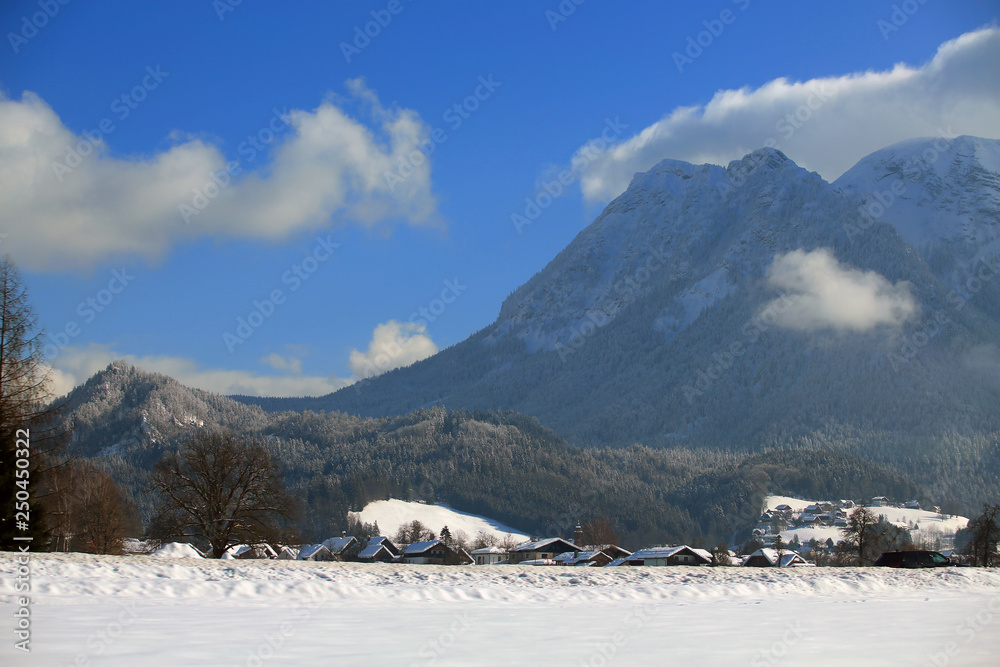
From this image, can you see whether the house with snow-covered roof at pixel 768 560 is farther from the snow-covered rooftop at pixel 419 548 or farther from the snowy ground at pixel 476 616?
the snowy ground at pixel 476 616

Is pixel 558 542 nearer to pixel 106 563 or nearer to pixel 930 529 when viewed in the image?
Result: pixel 106 563

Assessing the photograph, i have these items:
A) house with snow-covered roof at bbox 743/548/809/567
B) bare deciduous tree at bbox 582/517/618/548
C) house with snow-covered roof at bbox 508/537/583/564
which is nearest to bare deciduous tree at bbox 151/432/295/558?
house with snow-covered roof at bbox 508/537/583/564

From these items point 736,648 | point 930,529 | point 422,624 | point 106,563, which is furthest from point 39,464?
point 930,529

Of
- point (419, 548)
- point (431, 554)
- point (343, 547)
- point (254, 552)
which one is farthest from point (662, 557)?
point (343, 547)

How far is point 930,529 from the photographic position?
197 meters

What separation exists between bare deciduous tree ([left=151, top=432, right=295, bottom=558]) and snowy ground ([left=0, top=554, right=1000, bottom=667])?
22.4 metres

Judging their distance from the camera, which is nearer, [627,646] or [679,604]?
[627,646]

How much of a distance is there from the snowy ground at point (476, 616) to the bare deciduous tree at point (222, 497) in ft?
73.5

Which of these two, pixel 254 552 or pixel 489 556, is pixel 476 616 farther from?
pixel 489 556

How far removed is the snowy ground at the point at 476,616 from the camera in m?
14.4

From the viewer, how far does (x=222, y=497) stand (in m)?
49.6

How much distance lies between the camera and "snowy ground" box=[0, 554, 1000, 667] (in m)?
14.4

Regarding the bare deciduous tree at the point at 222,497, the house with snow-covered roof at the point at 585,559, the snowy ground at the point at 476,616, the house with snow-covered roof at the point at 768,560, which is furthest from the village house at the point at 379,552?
the snowy ground at the point at 476,616

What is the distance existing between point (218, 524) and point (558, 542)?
7657 centimetres
